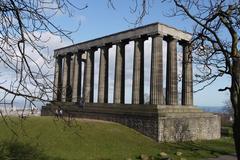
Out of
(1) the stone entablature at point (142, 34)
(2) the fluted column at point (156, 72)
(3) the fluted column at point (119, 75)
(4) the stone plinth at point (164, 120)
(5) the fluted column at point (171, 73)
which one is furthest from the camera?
(3) the fluted column at point (119, 75)

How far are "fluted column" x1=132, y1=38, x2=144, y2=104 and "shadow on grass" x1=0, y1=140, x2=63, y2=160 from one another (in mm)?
17440

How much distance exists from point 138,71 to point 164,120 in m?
7.74

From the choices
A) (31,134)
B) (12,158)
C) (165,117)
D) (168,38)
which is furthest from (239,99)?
(168,38)

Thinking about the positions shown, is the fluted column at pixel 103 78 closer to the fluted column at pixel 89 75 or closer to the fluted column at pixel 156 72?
the fluted column at pixel 89 75

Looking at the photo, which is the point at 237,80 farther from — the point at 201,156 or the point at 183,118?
the point at 183,118

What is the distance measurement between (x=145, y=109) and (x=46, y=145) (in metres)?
13.5

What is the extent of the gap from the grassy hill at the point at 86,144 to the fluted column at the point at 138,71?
16.9 ft

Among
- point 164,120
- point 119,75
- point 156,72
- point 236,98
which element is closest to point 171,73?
point 156,72

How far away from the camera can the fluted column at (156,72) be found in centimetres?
3644

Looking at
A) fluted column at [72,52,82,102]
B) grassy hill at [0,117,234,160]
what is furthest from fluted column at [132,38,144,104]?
fluted column at [72,52,82,102]

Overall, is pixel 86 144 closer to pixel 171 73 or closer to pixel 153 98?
pixel 153 98

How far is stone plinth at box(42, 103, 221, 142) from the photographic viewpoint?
3294 cm

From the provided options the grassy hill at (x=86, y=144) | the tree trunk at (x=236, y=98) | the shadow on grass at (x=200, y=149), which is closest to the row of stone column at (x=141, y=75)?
the shadow on grass at (x=200, y=149)

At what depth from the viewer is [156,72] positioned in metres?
36.7
